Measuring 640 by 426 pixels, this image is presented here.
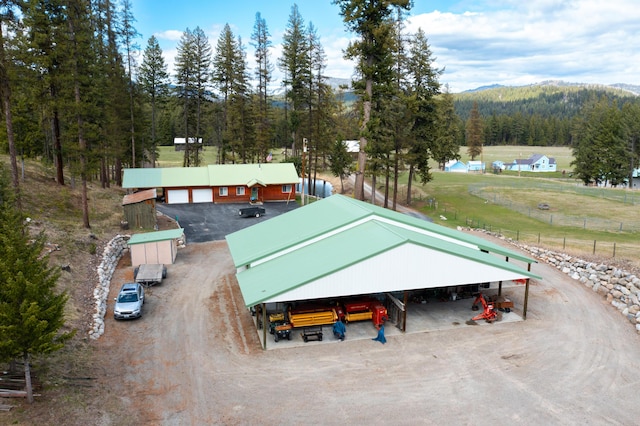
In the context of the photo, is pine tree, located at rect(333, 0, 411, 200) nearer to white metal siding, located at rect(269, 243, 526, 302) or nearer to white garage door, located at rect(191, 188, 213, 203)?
white metal siding, located at rect(269, 243, 526, 302)

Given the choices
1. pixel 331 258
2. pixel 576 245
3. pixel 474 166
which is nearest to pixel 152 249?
pixel 331 258

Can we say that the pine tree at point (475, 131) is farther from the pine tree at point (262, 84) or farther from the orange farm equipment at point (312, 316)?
the orange farm equipment at point (312, 316)

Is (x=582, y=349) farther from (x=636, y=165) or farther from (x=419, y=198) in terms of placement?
(x=636, y=165)

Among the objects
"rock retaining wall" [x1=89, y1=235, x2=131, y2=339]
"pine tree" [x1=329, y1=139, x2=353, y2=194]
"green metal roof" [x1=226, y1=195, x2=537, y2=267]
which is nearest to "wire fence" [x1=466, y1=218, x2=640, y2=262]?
"green metal roof" [x1=226, y1=195, x2=537, y2=267]

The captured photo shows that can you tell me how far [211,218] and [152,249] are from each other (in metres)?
13.0

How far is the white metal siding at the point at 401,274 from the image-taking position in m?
17.6

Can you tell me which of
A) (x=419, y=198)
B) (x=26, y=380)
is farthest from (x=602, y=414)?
(x=419, y=198)

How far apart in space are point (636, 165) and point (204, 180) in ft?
220

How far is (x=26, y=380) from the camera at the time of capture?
40.3ft

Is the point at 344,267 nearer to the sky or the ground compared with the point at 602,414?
nearer to the sky

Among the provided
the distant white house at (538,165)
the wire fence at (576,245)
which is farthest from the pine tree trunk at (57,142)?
the distant white house at (538,165)

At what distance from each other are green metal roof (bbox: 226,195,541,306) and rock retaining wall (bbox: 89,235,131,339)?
5974 millimetres

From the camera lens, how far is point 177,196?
154ft

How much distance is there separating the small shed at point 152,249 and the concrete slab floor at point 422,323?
37.6 ft
